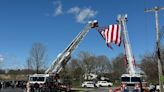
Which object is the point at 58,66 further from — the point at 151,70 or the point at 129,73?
the point at 151,70

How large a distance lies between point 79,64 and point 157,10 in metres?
92.8

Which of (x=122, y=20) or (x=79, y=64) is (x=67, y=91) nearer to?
(x=122, y=20)

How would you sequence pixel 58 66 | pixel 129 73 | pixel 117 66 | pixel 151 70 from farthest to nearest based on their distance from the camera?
pixel 117 66 < pixel 151 70 < pixel 58 66 < pixel 129 73

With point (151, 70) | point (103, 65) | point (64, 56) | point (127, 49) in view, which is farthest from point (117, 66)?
point (127, 49)

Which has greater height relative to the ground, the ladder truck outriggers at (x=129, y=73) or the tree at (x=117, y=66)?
the tree at (x=117, y=66)

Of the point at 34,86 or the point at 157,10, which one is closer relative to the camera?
the point at 157,10

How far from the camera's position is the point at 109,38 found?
42750mm

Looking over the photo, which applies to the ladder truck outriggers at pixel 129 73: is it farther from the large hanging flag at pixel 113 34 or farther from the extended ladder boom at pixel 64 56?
the extended ladder boom at pixel 64 56

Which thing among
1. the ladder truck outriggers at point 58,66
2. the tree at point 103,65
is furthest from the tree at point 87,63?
the ladder truck outriggers at point 58,66

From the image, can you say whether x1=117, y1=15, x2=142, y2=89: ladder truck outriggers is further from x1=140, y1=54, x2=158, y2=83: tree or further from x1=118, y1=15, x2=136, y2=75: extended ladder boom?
x1=140, y1=54, x2=158, y2=83: tree

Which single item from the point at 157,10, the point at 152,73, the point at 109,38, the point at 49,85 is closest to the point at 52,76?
the point at 49,85

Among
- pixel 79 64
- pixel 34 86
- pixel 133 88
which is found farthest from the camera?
pixel 79 64

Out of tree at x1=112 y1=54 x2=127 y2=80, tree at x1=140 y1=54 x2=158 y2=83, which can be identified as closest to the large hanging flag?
tree at x1=140 y1=54 x2=158 y2=83

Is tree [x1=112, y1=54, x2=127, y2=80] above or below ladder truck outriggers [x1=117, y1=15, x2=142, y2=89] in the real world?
Result: above
